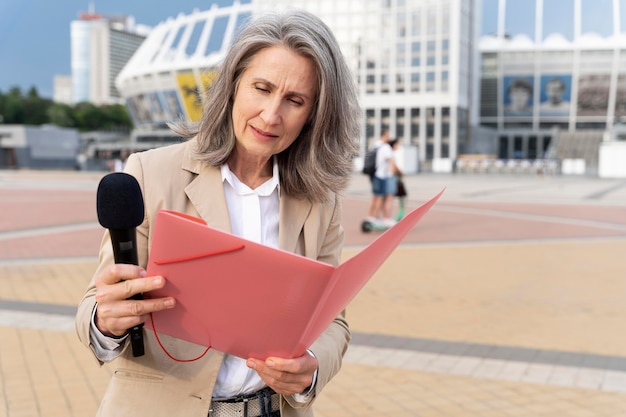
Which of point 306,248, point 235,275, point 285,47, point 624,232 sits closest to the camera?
point 235,275

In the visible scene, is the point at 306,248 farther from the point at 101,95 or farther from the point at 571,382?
the point at 101,95

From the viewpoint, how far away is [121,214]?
1149 mm

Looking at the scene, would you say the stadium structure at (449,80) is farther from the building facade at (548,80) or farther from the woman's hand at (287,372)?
the woman's hand at (287,372)

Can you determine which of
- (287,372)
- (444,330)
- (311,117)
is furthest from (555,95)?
(287,372)

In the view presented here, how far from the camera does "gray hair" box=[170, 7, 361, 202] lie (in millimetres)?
1399

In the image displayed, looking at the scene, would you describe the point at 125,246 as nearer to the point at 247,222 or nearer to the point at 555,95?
the point at 247,222

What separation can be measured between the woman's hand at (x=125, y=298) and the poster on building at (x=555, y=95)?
67903mm

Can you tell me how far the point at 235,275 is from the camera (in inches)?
44.7

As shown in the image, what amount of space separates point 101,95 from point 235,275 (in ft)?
675

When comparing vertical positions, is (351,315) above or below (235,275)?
below

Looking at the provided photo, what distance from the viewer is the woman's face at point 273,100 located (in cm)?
139

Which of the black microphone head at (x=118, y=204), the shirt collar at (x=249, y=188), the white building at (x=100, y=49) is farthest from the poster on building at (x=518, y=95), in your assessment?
A: the white building at (x=100, y=49)

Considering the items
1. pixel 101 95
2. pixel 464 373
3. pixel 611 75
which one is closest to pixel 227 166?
pixel 464 373

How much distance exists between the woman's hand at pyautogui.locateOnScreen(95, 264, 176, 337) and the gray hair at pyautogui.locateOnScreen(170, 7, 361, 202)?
37 cm
